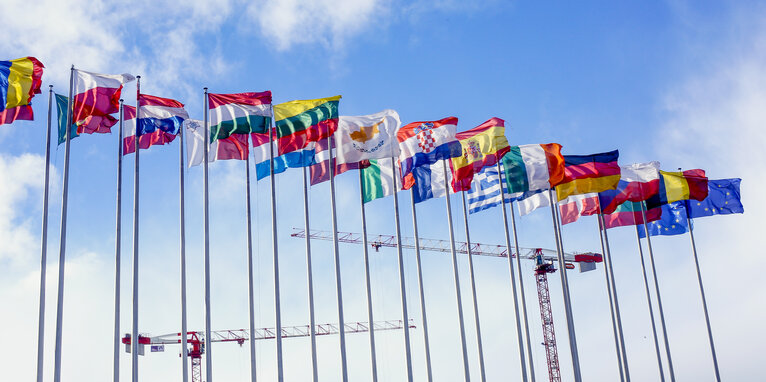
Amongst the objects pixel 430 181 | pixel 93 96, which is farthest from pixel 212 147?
pixel 430 181

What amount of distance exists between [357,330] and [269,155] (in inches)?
4890

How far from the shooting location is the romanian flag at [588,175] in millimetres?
43188

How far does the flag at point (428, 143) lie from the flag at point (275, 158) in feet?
17.2

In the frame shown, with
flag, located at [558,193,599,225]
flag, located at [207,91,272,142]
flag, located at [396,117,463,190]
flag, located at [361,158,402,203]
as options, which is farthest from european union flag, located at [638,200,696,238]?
flag, located at [207,91,272,142]

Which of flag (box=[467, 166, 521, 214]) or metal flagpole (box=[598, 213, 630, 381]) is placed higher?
flag (box=[467, 166, 521, 214])

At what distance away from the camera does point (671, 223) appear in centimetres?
5062

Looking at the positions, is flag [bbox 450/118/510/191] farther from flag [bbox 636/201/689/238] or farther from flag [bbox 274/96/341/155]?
flag [bbox 636/201/689/238]

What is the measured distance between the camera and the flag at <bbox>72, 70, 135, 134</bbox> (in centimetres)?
3212

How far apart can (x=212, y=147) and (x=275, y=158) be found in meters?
2.98

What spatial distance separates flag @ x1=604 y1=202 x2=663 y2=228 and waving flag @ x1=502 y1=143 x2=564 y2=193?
857 cm

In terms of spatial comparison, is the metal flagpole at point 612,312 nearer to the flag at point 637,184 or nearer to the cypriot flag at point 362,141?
the flag at point 637,184

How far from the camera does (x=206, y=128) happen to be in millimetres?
33375

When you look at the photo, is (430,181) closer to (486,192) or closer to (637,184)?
(486,192)

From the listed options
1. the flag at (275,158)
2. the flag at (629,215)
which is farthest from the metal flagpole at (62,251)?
the flag at (629,215)
